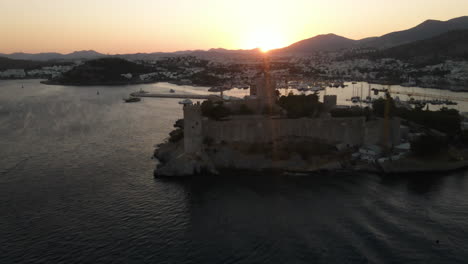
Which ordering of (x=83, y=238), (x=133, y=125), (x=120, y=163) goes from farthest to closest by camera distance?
1. (x=133, y=125)
2. (x=120, y=163)
3. (x=83, y=238)

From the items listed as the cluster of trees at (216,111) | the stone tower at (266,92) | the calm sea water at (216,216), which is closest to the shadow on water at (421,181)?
the calm sea water at (216,216)

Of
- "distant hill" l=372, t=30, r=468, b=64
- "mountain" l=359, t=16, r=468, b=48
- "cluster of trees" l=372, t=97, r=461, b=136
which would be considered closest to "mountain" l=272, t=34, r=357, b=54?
"mountain" l=359, t=16, r=468, b=48

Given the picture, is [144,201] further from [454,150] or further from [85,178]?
[454,150]

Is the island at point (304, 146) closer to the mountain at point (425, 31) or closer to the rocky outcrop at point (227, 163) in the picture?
the rocky outcrop at point (227, 163)

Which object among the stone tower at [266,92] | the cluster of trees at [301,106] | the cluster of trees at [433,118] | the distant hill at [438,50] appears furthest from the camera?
the distant hill at [438,50]

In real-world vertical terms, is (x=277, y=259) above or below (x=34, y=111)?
below

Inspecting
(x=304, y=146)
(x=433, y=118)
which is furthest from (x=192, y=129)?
(x=433, y=118)

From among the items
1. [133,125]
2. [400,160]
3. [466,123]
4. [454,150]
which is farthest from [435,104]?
[133,125]
